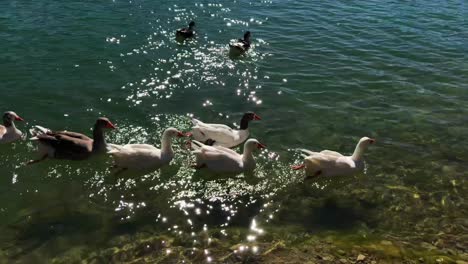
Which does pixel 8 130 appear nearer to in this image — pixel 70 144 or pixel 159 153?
pixel 70 144

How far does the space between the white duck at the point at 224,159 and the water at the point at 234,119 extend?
0.94ft

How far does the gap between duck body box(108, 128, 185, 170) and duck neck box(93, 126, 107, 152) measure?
1.02 feet

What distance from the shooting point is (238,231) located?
9.90m

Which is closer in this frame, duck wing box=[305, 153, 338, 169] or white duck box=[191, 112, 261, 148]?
duck wing box=[305, 153, 338, 169]

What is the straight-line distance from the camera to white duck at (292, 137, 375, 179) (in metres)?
11.7

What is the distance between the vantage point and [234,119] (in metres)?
14.7

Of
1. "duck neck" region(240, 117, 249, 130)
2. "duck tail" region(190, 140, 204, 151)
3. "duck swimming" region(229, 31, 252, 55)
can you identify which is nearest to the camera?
"duck tail" region(190, 140, 204, 151)

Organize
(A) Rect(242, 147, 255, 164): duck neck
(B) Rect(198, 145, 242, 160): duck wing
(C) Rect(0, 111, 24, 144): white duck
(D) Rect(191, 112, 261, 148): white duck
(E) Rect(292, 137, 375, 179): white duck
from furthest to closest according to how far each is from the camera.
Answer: (D) Rect(191, 112, 261, 148): white duck → (C) Rect(0, 111, 24, 144): white duck → (A) Rect(242, 147, 255, 164): duck neck → (B) Rect(198, 145, 242, 160): duck wing → (E) Rect(292, 137, 375, 179): white duck

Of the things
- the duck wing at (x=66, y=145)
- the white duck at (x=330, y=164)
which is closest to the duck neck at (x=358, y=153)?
the white duck at (x=330, y=164)

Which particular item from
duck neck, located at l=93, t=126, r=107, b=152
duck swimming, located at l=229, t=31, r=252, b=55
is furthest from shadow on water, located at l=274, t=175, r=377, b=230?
duck swimming, located at l=229, t=31, r=252, b=55

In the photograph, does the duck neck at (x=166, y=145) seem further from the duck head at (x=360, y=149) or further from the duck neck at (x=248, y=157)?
the duck head at (x=360, y=149)

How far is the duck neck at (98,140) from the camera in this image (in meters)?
12.2

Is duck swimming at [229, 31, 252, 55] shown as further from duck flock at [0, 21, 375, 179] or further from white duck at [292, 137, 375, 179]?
white duck at [292, 137, 375, 179]

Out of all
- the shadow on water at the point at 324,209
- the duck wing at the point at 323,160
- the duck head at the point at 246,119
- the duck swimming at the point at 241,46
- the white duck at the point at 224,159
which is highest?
the duck swimming at the point at 241,46
